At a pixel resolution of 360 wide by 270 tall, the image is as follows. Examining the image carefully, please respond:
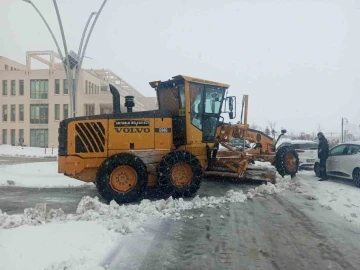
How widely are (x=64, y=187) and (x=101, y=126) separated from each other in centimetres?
344

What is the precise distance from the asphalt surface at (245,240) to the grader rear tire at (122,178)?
792 mm

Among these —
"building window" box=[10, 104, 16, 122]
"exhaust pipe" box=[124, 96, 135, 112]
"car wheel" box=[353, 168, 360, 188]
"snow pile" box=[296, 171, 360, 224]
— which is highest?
"building window" box=[10, 104, 16, 122]

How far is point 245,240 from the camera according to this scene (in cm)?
574

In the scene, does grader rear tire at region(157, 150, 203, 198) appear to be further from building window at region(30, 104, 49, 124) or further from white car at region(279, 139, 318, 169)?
building window at region(30, 104, 49, 124)

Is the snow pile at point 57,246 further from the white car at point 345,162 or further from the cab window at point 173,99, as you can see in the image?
the white car at point 345,162

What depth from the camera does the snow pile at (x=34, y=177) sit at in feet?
38.5

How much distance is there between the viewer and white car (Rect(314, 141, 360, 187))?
11.4 m

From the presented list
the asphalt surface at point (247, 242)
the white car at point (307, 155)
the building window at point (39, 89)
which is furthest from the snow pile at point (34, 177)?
the building window at point (39, 89)

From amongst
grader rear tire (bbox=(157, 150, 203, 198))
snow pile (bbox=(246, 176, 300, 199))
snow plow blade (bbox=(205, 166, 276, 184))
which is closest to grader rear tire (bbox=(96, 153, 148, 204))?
grader rear tire (bbox=(157, 150, 203, 198))

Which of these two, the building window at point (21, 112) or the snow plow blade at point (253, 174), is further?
the building window at point (21, 112)

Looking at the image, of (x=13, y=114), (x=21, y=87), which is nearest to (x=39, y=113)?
(x=13, y=114)

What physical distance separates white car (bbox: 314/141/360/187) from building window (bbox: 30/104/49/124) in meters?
40.0

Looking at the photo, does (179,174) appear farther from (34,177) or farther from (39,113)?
(39,113)

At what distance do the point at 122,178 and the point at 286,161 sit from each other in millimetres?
6108
